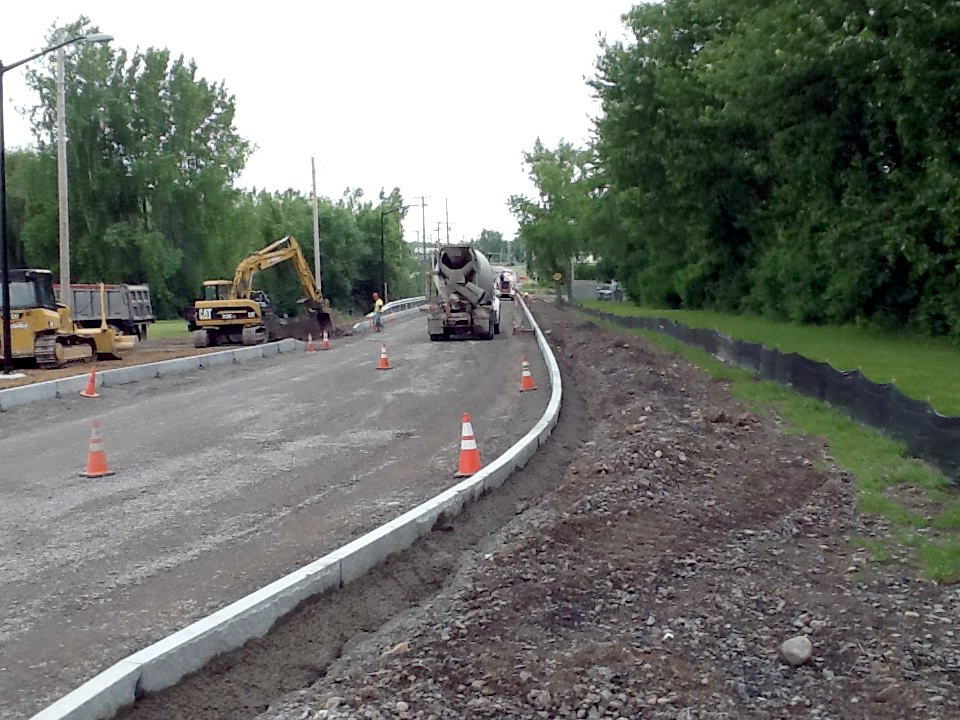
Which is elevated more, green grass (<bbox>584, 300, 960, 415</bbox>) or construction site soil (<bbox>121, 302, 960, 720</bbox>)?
green grass (<bbox>584, 300, 960, 415</bbox>)

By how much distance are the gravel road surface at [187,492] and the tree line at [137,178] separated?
38.5 m

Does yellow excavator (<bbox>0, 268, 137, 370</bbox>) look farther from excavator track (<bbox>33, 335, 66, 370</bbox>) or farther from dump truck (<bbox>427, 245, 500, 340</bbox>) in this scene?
dump truck (<bbox>427, 245, 500, 340</bbox>)

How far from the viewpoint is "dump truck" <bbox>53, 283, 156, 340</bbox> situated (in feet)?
109

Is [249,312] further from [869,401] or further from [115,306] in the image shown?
[869,401]

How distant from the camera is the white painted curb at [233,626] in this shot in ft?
16.3

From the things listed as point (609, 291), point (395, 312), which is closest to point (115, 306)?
point (395, 312)

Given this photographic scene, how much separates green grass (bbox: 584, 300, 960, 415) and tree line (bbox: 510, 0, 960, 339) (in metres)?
0.87

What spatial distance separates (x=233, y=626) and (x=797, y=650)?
3121 millimetres

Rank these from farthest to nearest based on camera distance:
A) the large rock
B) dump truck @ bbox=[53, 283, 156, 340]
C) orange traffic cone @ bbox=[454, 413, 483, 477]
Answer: dump truck @ bbox=[53, 283, 156, 340] → orange traffic cone @ bbox=[454, 413, 483, 477] → the large rock

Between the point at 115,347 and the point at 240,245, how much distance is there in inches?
1408

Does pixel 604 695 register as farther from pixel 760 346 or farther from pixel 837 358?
pixel 837 358

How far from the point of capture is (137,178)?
57.8 metres

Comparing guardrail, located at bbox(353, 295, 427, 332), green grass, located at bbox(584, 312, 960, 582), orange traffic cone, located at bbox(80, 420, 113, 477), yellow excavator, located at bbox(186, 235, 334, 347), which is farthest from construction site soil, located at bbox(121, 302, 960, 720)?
guardrail, located at bbox(353, 295, 427, 332)

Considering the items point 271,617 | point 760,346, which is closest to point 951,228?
point 760,346
